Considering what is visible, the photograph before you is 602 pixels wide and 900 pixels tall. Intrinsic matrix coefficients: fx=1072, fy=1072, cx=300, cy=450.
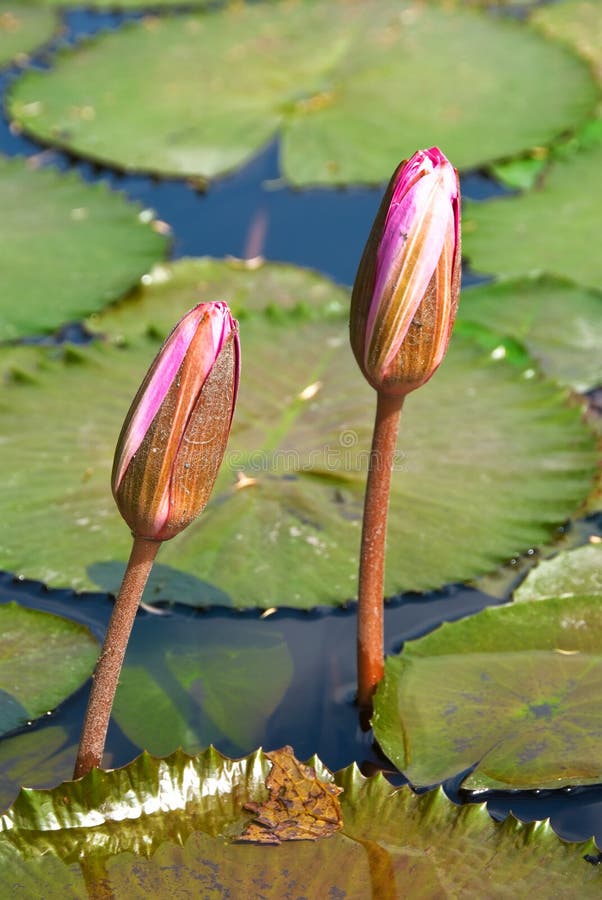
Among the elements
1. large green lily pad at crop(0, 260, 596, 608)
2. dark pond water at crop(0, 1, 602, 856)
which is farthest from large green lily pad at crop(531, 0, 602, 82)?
large green lily pad at crop(0, 260, 596, 608)

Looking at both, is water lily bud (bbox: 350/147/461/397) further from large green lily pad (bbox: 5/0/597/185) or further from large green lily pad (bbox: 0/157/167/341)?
large green lily pad (bbox: 5/0/597/185)

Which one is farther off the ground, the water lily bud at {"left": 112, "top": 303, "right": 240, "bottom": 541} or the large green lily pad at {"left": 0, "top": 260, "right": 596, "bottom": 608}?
the water lily bud at {"left": 112, "top": 303, "right": 240, "bottom": 541}

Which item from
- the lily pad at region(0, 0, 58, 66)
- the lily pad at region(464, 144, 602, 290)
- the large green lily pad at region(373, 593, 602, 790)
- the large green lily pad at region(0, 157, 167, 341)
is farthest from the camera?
the lily pad at region(0, 0, 58, 66)

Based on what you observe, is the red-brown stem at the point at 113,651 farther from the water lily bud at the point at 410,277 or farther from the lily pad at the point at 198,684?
the water lily bud at the point at 410,277

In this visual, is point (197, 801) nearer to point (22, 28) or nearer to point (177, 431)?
point (177, 431)

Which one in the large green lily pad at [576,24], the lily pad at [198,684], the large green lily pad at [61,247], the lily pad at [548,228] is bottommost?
the lily pad at [198,684]

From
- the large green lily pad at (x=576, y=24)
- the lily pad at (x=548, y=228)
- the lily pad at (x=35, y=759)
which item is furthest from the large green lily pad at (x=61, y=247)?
the large green lily pad at (x=576, y=24)

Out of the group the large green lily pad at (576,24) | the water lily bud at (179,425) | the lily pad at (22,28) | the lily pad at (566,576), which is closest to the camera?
the water lily bud at (179,425)
